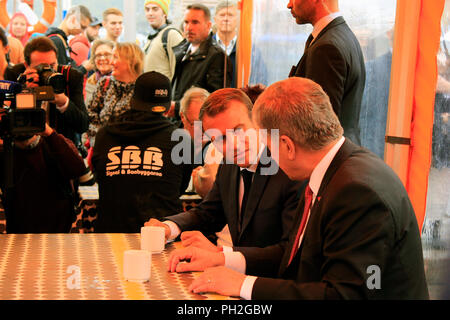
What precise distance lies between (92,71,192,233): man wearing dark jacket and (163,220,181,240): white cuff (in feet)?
2.27

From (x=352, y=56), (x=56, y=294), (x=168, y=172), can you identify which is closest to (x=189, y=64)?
(x=168, y=172)

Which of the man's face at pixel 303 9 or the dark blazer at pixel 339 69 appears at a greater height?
the man's face at pixel 303 9

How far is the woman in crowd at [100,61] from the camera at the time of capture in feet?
17.8

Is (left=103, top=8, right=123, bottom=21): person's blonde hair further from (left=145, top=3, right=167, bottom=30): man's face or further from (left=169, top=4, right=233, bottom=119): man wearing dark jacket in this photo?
(left=169, top=4, right=233, bottom=119): man wearing dark jacket

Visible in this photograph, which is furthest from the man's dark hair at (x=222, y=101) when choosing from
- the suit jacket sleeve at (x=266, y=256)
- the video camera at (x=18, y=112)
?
the video camera at (x=18, y=112)

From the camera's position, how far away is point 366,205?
147 centimetres

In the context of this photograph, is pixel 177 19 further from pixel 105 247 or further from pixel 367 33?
pixel 105 247

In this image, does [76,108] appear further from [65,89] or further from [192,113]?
[192,113]

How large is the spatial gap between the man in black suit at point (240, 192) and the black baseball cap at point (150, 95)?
0.74 meters

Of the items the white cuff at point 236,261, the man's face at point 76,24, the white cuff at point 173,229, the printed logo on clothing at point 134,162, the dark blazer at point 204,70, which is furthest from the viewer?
the man's face at point 76,24

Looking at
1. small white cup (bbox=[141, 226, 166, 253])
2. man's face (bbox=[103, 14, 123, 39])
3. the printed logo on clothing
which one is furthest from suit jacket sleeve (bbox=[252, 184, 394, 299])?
man's face (bbox=[103, 14, 123, 39])

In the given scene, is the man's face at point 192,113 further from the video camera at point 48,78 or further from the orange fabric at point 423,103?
the orange fabric at point 423,103

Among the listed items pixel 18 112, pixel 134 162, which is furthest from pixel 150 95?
pixel 18 112

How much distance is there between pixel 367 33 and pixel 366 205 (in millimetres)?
1814
